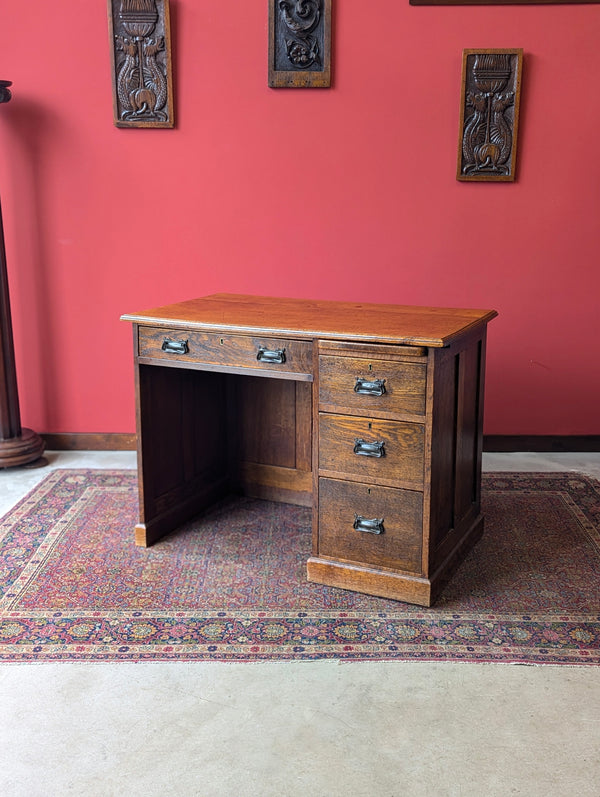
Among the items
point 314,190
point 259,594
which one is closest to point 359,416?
point 259,594

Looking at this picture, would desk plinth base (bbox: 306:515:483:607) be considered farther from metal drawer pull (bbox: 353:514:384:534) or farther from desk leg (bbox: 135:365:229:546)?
desk leg (bbox: 135:365:229:546)

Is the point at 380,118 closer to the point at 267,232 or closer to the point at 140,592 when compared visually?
the point at 267,232

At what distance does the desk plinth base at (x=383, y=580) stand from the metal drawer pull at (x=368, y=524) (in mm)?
132

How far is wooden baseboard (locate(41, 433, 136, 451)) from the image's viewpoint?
14.2ft

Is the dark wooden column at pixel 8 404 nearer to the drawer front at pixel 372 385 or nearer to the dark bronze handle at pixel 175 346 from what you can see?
the dark bronze handle at pixel 175 346

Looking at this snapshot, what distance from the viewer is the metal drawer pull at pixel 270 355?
2.80 m

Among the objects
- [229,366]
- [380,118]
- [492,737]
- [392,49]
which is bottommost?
[492,737]

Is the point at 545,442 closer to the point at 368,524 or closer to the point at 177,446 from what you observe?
the point at 368,524

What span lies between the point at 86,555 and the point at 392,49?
259cm

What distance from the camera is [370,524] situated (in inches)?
108

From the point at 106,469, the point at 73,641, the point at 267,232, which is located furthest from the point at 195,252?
the point at 73,641

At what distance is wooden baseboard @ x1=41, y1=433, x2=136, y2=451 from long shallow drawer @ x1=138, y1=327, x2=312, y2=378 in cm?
139

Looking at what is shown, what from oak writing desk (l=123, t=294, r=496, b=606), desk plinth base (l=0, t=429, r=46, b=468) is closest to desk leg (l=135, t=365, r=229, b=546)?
oak writing desk (l=123, t=294, r=496, b=606)

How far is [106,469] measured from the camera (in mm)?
4043
